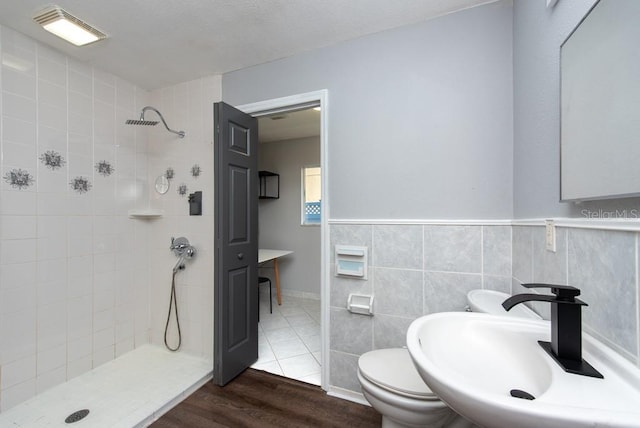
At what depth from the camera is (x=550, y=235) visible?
93cm

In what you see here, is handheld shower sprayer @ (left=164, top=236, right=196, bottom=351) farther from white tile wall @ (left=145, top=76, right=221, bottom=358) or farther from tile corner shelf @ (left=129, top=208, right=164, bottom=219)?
tile corner shelf @ (left=129, top=208, right=164, bottom=219)

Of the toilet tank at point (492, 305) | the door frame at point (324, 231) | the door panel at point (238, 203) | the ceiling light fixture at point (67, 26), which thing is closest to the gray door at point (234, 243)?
the door panel at point (238, 203)

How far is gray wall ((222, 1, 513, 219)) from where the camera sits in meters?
1.40

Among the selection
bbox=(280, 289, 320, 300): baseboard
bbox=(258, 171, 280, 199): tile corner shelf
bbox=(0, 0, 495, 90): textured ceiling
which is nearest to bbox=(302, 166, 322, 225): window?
bbox=(258, 171, 280, 199): tile corner shelf

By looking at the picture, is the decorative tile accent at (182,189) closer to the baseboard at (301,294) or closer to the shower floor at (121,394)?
the shower floor at (121,394)

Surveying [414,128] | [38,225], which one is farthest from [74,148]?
[414,128]

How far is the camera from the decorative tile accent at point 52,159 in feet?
5.72

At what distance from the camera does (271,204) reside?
4.11m

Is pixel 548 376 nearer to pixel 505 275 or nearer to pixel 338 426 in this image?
pixel 505 275

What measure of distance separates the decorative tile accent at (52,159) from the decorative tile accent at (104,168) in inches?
8.6

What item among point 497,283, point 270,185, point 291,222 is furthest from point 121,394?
point 270,185

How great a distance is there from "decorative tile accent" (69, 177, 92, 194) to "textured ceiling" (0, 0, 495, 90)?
905 millimetres

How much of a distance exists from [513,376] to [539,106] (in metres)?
1.03

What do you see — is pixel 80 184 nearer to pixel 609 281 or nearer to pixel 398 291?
pixel 398 291
